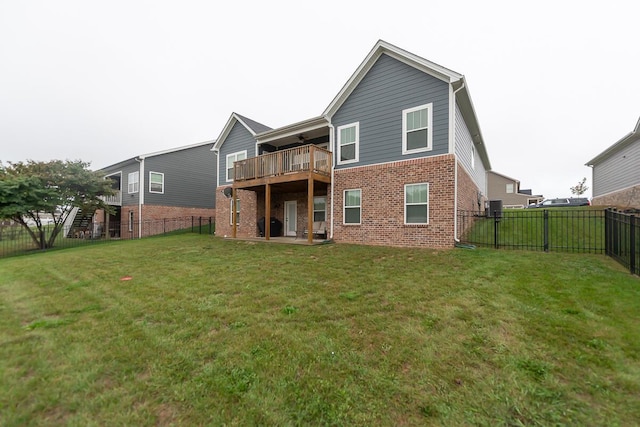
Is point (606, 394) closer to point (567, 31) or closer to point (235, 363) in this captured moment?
point (235, 363)

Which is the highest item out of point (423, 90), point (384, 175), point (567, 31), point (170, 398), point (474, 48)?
point (474, 48)

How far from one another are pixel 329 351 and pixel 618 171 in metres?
24.3

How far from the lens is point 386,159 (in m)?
10.1

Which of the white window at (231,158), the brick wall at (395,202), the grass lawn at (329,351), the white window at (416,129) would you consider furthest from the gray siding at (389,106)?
the white window at (231,158)

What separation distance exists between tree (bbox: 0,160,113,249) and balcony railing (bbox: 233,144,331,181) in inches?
439

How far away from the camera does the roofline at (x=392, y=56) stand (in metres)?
8.74

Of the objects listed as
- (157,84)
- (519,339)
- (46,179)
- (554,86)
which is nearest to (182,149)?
(157,84)

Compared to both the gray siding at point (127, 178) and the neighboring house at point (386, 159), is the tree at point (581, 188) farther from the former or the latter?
the gray siding at point (127, 178)

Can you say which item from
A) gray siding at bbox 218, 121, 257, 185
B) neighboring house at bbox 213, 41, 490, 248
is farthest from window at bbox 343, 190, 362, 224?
gray siding at bbox 218, 121, 257, 185

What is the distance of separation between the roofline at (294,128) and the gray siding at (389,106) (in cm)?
90

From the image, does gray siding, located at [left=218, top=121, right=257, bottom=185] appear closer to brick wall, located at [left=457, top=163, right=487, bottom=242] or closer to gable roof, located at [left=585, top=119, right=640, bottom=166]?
brick wall, located at [left=457, top=163, right=487, bottom=242]

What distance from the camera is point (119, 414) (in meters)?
1.96

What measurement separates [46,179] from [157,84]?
1103 cm

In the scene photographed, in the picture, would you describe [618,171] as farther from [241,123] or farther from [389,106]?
[241,123]
